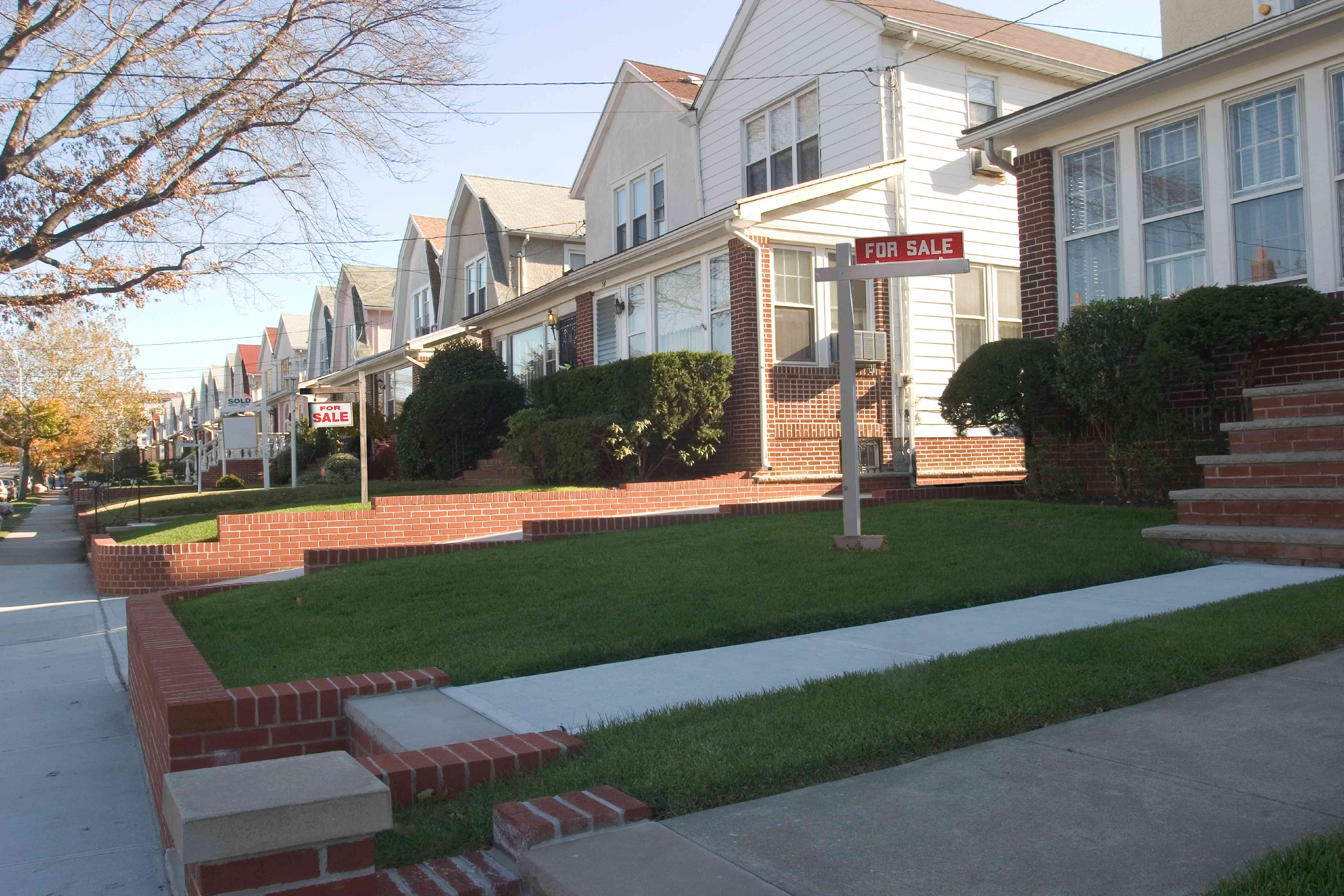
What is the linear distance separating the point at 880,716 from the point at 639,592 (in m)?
3.13

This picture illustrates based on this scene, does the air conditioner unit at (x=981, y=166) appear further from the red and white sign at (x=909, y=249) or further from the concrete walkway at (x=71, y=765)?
the concrete walkway at (x=71, y=765)

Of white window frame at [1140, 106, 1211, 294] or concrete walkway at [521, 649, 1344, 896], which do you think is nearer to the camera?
concrete walkway at [521, 649, 1344, 896]

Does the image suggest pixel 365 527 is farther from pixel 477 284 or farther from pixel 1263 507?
pixel 477 284

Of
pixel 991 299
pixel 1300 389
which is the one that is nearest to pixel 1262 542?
pixel 1300 389

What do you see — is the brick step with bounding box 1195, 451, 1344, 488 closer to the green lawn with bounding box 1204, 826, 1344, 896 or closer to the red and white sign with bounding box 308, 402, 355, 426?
the green lawn with bounding box 1204, 826, 1344, 896

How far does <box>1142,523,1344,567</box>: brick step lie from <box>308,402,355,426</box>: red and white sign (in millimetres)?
14367

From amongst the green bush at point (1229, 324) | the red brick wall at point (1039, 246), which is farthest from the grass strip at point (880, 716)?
the red brick wall at point (1039, 246)

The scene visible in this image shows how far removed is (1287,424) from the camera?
801cm

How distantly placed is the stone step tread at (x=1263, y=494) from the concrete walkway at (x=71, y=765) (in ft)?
23.9

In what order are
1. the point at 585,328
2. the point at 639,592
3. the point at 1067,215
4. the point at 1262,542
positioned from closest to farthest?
the point at 639,592 < the point at 1262,542 < the point at 1067,215 < the point at 585,328

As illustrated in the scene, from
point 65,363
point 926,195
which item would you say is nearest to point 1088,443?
point 926,195

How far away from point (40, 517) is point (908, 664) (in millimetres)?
30721

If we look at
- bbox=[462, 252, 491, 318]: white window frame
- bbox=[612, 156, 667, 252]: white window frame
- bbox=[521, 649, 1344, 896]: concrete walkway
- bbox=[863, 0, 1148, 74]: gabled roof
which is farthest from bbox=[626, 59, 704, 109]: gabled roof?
bbox=[521, 649, 1344, 896]: concrete walkway

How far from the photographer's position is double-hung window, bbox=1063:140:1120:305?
1136cm
